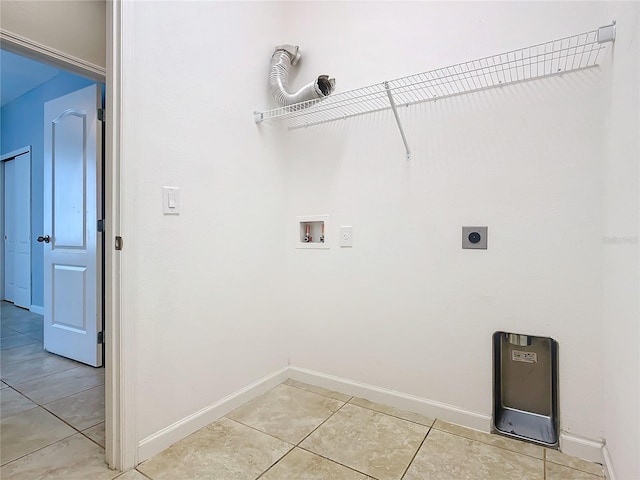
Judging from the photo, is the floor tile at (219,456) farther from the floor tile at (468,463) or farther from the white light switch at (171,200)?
the white light switch at (171,200)

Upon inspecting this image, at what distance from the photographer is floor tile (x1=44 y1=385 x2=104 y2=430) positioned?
175 cm

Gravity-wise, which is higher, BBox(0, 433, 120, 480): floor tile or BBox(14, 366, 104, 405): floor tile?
BBox(0, 433, 120, 480): floor tile

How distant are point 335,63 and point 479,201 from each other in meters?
1.24

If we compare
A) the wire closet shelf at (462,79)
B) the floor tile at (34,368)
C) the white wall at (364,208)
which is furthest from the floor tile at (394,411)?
the floor tile at (34,368)

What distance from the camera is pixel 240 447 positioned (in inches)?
59.6

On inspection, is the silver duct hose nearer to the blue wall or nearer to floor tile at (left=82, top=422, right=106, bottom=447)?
floor tile at (left=82, top=422, right=106, bottom=447)

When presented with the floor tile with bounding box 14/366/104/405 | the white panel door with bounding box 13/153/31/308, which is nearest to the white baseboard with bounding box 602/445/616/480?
the floor tile with bounding box 14/366/104/405

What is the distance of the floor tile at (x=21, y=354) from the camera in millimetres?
2635

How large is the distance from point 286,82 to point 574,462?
8.00ft

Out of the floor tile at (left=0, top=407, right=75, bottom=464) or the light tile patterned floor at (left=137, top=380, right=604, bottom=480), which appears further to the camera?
the floor tile at (left=0, top=407, right=75, bottom=464)

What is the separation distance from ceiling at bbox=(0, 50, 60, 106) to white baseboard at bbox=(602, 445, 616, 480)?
5085mm

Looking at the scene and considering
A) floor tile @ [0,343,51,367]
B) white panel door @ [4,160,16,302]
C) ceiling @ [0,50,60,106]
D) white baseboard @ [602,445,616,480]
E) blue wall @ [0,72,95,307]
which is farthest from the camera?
white panel door @ [4,160,16,302]

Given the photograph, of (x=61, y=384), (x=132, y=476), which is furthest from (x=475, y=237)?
(x=61, y=384)

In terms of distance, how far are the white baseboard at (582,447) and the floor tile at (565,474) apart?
101 millimetres
